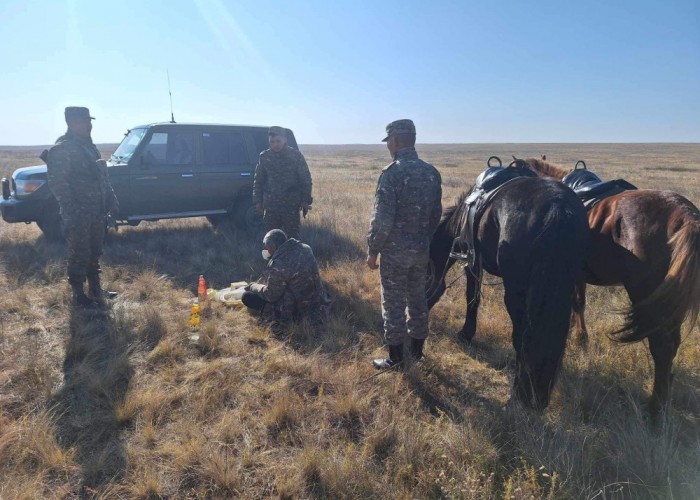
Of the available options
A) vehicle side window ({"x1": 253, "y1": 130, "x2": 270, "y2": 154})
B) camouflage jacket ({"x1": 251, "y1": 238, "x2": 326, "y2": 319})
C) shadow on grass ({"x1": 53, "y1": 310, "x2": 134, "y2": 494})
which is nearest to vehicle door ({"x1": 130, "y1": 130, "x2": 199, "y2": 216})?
vehicle side window ({"x1": 253, "y1": 130, "x2": 270, "y2": 154})

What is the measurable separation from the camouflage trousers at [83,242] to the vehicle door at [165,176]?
8.57 feet

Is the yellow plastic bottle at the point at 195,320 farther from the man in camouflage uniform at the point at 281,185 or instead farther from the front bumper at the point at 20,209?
the front bumper at the point at 20,209

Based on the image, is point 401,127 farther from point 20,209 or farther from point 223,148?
point 20,209

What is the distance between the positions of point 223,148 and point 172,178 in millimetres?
1172

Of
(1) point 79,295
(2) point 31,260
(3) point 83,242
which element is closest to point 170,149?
(2) point 31,260

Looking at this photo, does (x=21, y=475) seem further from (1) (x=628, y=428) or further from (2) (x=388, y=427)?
(1) (x=628, y=428)

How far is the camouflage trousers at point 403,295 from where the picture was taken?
359 centimetres

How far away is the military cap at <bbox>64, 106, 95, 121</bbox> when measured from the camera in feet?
15.4

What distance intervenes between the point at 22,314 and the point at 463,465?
16.9 ft

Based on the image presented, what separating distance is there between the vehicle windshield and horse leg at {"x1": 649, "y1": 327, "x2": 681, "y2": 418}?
7.94 m

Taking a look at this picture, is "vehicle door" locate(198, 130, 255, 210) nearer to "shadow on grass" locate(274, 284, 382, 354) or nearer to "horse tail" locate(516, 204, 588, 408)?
"shadow on grass" locate(274, 284, 382, 354)

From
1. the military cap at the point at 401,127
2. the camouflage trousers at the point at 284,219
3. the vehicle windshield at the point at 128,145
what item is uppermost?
the vehicle windshield at the point at 128,145

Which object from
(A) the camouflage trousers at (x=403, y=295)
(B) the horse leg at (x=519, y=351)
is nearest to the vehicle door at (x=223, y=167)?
(A) the camouflage trousers at (x=403, y=295)

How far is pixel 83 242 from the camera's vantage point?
4.96 m
